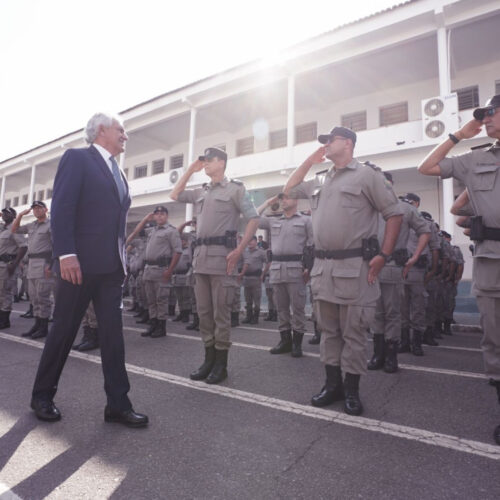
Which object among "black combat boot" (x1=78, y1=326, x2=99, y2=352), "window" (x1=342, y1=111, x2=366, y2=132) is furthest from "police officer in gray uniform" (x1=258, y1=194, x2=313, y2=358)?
"window" (x1=342, y1=111, x2=366, y2=132)

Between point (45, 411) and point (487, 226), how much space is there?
322cm

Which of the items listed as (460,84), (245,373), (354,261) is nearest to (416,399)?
(354,261)

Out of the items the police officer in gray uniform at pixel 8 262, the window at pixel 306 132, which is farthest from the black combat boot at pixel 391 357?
the window at pixel 306 132

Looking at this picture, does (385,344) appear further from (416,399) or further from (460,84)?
(460,84)

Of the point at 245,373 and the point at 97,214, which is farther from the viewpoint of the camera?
the point at 245,373

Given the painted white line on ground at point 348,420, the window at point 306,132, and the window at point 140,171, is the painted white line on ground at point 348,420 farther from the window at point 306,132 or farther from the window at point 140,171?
the window at point 140,171

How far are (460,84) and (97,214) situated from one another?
13.5 meters

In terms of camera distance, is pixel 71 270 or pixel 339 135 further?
pixel 339 135

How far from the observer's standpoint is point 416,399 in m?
2.89

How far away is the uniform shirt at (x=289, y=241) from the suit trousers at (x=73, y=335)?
2.69 m

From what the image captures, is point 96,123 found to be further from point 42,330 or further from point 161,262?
point 42,330

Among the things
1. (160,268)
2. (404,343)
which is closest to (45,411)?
(160,268)

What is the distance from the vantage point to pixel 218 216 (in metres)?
3.60

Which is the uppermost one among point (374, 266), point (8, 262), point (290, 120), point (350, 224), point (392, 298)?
point (290, 120)
